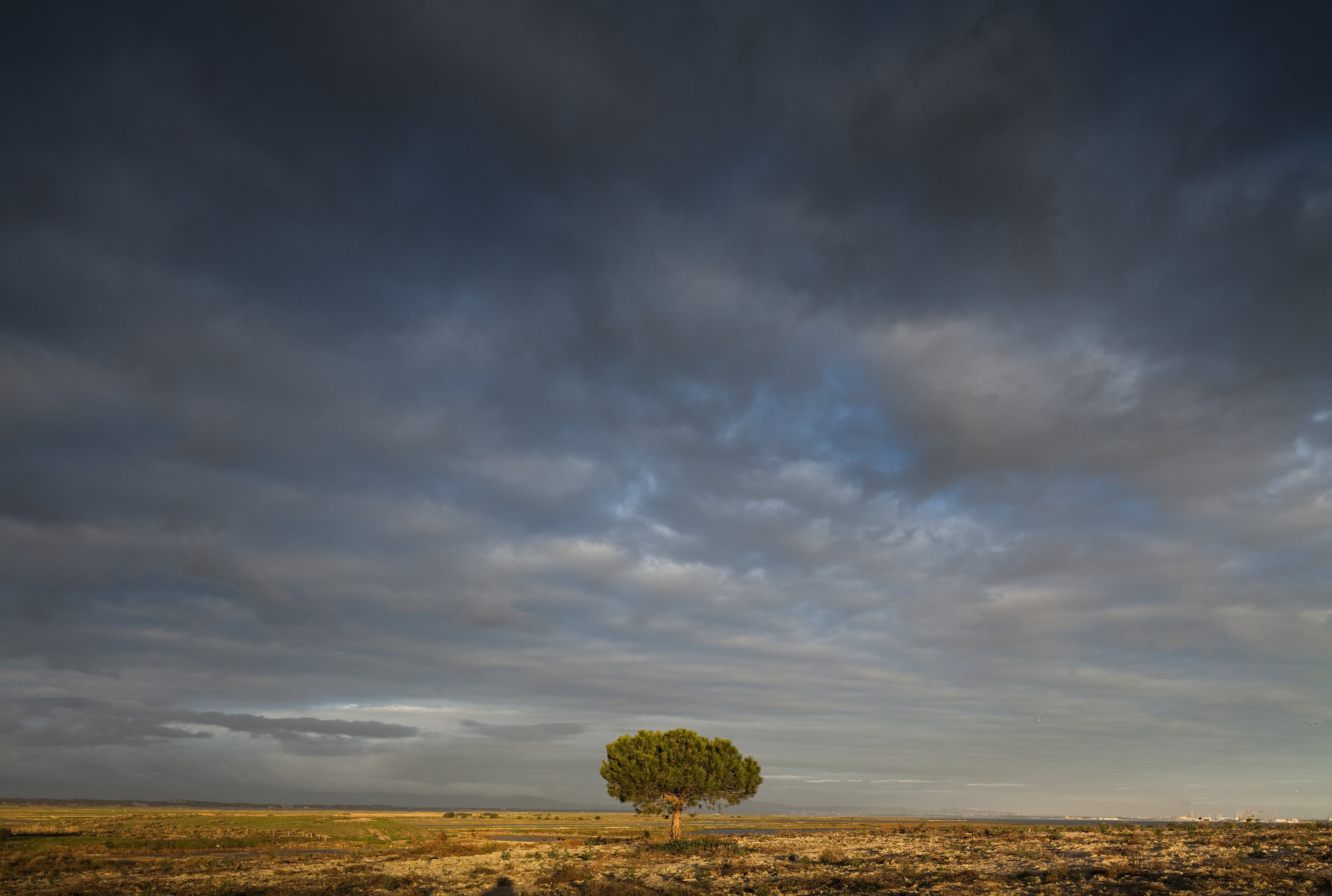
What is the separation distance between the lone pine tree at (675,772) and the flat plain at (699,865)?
4.71 m

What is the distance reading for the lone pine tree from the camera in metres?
77.2

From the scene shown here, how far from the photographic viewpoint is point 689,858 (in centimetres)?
5578

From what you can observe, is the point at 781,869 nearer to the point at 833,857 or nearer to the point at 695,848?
the point at 833,857

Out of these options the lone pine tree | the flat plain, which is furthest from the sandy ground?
the lone pine tree

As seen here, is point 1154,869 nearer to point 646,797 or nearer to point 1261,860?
point 1261,860

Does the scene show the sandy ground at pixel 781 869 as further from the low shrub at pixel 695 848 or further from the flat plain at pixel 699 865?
the low shrub at pixel 695 848

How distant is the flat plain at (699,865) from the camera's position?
116 feet

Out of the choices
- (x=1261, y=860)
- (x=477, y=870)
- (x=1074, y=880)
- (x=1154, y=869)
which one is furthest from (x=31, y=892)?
(x=1261, y=860)

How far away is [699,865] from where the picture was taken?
166 feet

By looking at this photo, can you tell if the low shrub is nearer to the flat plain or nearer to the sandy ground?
the flat plain

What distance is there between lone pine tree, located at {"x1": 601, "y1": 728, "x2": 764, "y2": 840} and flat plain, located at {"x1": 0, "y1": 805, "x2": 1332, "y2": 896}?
15.4 ft

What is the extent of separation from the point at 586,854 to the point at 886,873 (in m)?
31.6

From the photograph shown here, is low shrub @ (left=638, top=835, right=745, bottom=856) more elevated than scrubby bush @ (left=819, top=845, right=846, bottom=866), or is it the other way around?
scrubby bush @ (left=819, top=845, right=846, bottom=866)

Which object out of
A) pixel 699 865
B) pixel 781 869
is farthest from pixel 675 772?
pixel 781 869
